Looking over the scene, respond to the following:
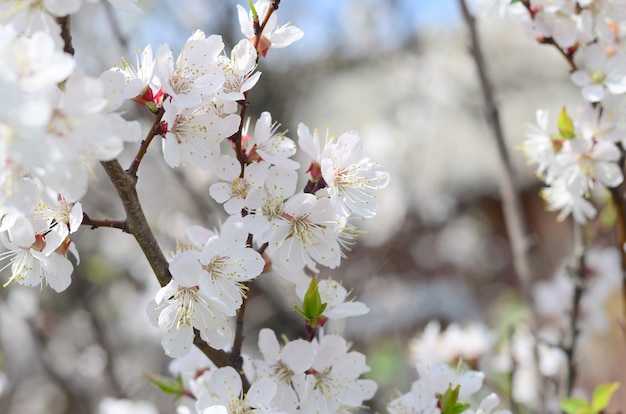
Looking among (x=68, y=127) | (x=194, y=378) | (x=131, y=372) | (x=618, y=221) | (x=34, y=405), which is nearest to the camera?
(x=68, y=127)

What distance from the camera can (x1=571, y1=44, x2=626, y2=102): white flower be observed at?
104 cm

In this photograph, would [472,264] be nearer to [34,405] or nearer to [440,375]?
[34,405]

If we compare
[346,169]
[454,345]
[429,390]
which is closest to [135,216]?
[346,169]

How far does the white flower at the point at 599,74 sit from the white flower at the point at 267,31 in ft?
1.67

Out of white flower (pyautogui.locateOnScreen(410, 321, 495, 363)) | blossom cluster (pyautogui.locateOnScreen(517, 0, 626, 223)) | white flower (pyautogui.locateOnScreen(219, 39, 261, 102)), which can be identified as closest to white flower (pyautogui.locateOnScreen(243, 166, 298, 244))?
white flower (pyautogui.locateOnScreen(219, 39, 261, 102))

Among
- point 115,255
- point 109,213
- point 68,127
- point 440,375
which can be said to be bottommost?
point 115,255

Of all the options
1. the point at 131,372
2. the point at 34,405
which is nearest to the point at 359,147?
the point at 131,372

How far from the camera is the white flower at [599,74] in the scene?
104cm

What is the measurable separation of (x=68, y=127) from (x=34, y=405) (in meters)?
3.30

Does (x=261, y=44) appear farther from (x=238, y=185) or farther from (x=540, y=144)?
(x=540, y=144)

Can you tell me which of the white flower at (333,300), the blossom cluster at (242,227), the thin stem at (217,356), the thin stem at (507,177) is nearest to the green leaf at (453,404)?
the blossom cluster at (242,227)

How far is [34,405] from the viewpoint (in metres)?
3.42

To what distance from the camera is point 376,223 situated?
11.9 feet

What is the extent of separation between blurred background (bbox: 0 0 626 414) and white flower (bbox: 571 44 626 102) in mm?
179
